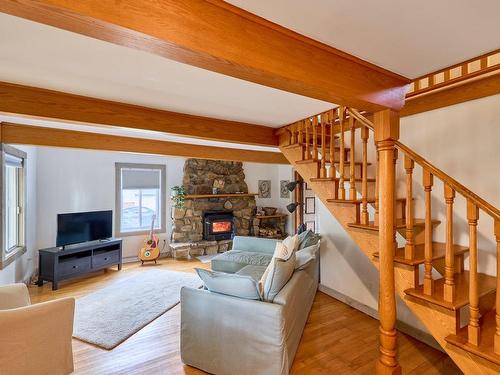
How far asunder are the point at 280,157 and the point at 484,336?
4055 millimetres

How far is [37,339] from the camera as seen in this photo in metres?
1.65

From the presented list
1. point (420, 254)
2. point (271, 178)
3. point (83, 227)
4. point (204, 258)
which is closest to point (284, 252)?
point (420, 254)

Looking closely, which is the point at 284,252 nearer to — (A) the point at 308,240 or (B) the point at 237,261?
(A) the point at 308,240

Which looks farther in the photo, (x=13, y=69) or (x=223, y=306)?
(x=223, y=306)

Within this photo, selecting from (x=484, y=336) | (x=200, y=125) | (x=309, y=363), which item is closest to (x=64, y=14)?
(x=200, y=125)

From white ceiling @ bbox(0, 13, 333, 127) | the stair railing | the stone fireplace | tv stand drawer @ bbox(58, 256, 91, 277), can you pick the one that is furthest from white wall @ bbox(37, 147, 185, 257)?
the stair railing

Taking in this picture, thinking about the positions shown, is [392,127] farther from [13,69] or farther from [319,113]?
[13,69]

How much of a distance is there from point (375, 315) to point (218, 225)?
413 cm

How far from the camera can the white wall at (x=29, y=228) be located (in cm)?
392

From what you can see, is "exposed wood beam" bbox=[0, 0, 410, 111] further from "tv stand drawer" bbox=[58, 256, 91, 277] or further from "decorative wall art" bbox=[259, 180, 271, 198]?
"decorative wall art" bbox=[259, 180, 271, 198]

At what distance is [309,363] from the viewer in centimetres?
239

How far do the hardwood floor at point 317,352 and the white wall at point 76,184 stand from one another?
2878mm

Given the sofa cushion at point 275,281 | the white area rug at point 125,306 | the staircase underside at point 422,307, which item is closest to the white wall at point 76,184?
the white area rug at point 125,306

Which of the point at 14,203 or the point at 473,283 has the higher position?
the point at 14,203
